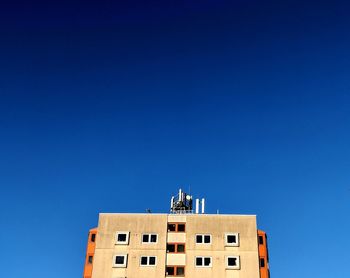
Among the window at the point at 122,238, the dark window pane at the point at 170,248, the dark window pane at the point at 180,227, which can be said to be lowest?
the dark window pane at the point at 170,248

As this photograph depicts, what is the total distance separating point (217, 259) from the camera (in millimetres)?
85938

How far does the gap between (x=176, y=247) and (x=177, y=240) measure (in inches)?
50.6

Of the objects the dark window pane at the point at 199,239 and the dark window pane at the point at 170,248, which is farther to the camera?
the dark window pane at the point at 199,239

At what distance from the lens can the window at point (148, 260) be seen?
86194 millimetres

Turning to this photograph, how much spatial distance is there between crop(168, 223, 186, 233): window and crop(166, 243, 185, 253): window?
2584 millimetres

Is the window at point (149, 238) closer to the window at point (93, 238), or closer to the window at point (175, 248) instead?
the window at point (175, 248)

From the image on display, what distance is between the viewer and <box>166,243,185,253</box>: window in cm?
8744

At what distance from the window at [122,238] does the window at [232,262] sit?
1764 cm

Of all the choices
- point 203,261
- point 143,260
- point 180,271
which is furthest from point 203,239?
point 143,260

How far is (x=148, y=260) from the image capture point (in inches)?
3406

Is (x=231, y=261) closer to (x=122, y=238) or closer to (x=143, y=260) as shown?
(x=143, y=260)

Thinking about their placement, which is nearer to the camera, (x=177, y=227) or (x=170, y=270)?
(x=170, y=270)

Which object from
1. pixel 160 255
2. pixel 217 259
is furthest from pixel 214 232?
pixel 160 255

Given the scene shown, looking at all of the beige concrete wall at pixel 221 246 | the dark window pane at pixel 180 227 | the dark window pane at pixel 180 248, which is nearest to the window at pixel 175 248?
the dark window pane at pixel 180 248
